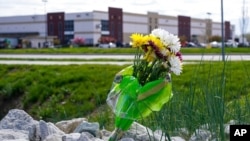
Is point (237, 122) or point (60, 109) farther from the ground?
point (237, 122)

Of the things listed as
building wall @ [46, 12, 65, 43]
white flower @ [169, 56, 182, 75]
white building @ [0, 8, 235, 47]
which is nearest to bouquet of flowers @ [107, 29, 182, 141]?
white flower @ [169, 56, 182, 75]

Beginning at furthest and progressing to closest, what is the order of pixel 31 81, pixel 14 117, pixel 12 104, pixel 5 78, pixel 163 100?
pixel 5 78
pixel 31 81
pixel 12 104
pixel 14 117
pixel 163 100

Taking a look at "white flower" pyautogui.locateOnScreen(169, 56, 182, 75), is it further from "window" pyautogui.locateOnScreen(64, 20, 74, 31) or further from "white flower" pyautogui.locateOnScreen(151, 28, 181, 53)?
"window" pyautogui.locateOnScreen(64, 20, 74, 31)

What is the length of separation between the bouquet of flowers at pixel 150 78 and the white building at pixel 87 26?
71.2m

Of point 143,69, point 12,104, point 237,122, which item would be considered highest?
point 143,69

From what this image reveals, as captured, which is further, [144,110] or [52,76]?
[52,76]

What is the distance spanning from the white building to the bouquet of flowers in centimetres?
7117

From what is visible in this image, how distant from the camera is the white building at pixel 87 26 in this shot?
256ft

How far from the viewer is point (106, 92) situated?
1152 cm

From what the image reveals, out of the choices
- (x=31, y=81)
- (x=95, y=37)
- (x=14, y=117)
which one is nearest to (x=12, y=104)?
(x=31, y=81)

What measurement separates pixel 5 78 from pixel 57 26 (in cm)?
6618

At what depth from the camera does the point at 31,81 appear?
15.0 metres

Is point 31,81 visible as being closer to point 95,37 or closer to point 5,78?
point 5,78

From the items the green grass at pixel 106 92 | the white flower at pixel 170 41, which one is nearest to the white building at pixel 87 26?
the green grass at pixel 106 92
